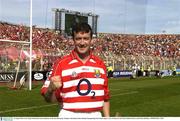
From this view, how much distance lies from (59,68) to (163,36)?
9157cm

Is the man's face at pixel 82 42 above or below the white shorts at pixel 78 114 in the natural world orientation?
above

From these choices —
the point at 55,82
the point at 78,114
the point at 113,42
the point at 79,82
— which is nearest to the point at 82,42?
the point at 79,82

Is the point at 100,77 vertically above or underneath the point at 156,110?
above

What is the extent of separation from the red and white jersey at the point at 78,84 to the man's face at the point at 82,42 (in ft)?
0.34

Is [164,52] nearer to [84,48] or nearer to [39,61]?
[39,61]

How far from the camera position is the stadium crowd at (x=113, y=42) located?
58.4 metres

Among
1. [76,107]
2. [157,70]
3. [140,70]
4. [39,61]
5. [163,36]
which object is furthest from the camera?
[163,36]

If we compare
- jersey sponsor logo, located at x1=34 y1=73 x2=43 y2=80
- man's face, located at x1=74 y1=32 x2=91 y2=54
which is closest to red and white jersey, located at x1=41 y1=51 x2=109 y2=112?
man's face, located at x1=74 y1=32 x2=91 y2=54

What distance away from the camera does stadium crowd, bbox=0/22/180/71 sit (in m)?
58.4

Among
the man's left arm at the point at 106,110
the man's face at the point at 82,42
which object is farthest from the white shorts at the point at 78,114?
the man's face at the point at 82,42

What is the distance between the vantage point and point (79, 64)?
4992mm

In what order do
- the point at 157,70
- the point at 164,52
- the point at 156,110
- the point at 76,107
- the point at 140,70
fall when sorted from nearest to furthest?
the point at 76,107 < the point at 156,110 < the point at 140,70 < the point at 157,70 < the point at 164,52

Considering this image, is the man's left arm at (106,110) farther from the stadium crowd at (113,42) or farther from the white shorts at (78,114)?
the stadium crowd at (113,42)

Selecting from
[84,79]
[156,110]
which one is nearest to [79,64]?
[84,79]
